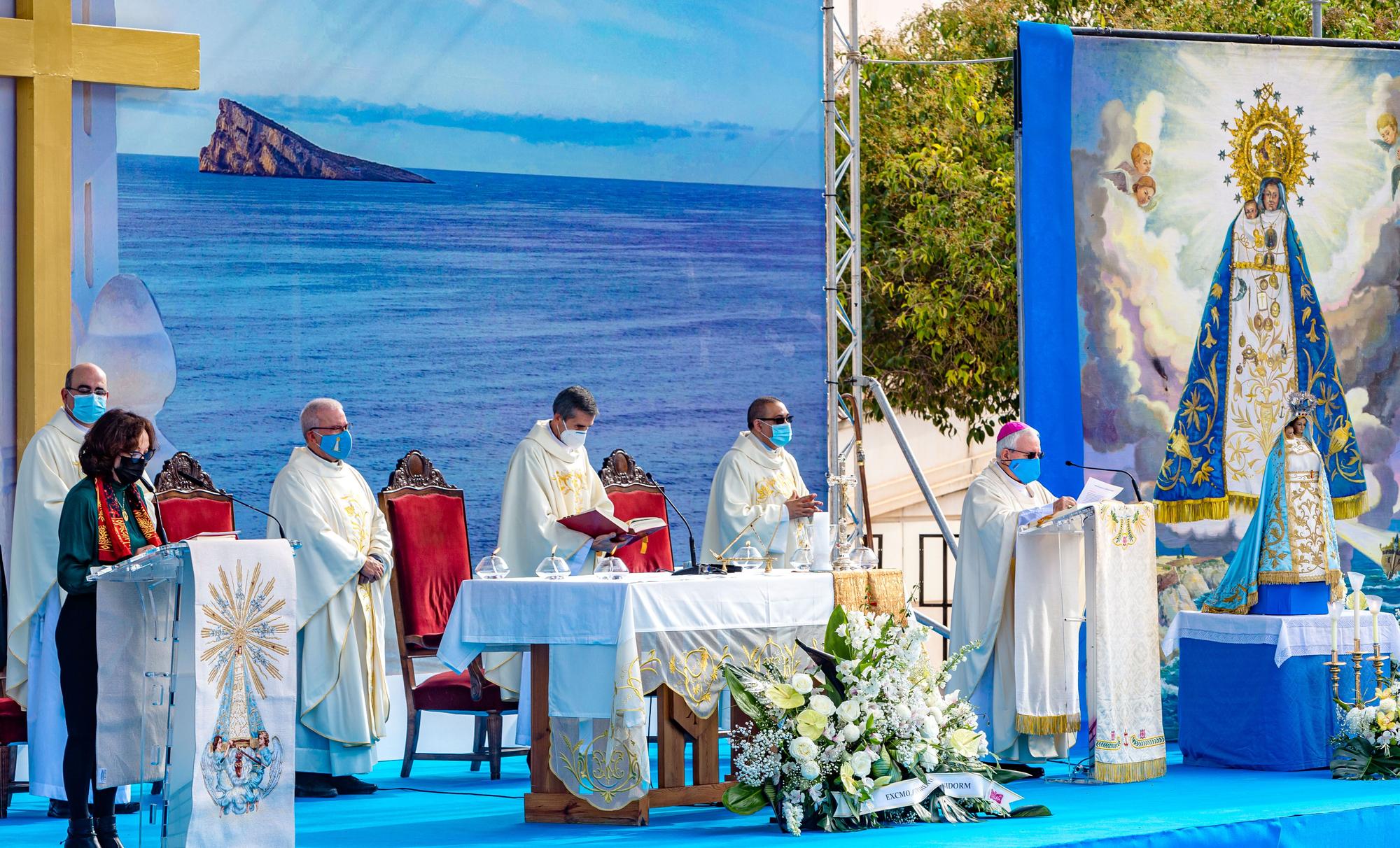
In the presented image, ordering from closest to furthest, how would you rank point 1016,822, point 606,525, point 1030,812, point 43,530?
point 1016,822 → point 1030,812 → point 43,530 → point 606,525

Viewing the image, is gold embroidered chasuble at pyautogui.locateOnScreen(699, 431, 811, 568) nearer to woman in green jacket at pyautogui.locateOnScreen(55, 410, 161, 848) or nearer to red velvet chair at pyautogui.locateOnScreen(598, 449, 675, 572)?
red velvet chair at pyautogui.locateOnScreen(598, 449, 675, 572)

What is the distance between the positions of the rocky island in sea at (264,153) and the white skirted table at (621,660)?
10.5 feet

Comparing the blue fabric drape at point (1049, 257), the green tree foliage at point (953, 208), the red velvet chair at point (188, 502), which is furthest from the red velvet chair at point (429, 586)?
the green tree foliage at point (953, 208)

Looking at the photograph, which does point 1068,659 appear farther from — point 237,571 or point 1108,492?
point 237,571

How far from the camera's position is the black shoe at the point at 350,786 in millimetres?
7766

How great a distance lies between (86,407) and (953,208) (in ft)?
31.9

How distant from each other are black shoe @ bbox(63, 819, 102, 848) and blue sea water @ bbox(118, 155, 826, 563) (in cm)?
306

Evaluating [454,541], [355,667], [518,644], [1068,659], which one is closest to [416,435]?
[454,541]

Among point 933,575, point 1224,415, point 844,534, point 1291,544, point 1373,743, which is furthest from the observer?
point 933,575

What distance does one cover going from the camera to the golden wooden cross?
8.16 m

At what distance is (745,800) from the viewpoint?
6.37 m

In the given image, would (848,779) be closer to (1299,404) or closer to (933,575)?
(1299,404)

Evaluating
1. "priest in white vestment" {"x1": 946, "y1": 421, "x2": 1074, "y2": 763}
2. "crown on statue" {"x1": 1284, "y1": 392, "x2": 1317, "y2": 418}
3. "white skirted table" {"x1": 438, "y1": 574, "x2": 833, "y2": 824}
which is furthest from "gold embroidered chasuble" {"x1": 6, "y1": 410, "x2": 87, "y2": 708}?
"crown on statue" {"x1": 1284, "y1": 392, "x2": 1317, "y2": 418}

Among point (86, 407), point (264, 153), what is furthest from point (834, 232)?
point (86, 407)
